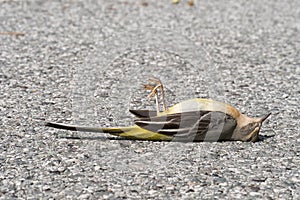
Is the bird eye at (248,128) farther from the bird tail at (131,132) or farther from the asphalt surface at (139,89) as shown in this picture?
the bird tail at (131,132)

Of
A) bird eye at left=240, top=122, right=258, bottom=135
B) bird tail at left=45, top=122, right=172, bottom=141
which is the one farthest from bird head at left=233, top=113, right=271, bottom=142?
bird tail at left=45, top=122, right=172, bottom=141

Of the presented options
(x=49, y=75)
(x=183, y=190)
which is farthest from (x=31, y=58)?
(x=183, y=190)

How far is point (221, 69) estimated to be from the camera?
4.41 metres

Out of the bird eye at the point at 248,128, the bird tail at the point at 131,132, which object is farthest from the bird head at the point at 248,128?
the bird tail at the point at 131,132

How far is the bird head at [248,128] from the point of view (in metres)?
2.96

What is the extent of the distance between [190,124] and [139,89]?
113 centimetres

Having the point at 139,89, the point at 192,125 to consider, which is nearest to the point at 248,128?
the point at 192,125

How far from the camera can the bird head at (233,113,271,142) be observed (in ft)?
9.71

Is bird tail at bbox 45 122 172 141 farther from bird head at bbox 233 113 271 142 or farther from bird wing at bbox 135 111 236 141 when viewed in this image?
bird head at bbox 233 113 271 142

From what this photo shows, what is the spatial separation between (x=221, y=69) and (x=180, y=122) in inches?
62.6

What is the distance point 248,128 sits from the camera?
9.80 feet

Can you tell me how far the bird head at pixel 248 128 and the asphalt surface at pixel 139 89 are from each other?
0.14 feet

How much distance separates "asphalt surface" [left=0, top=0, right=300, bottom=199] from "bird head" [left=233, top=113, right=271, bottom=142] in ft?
0.14

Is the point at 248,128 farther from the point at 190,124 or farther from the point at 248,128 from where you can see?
the point at 190,124
